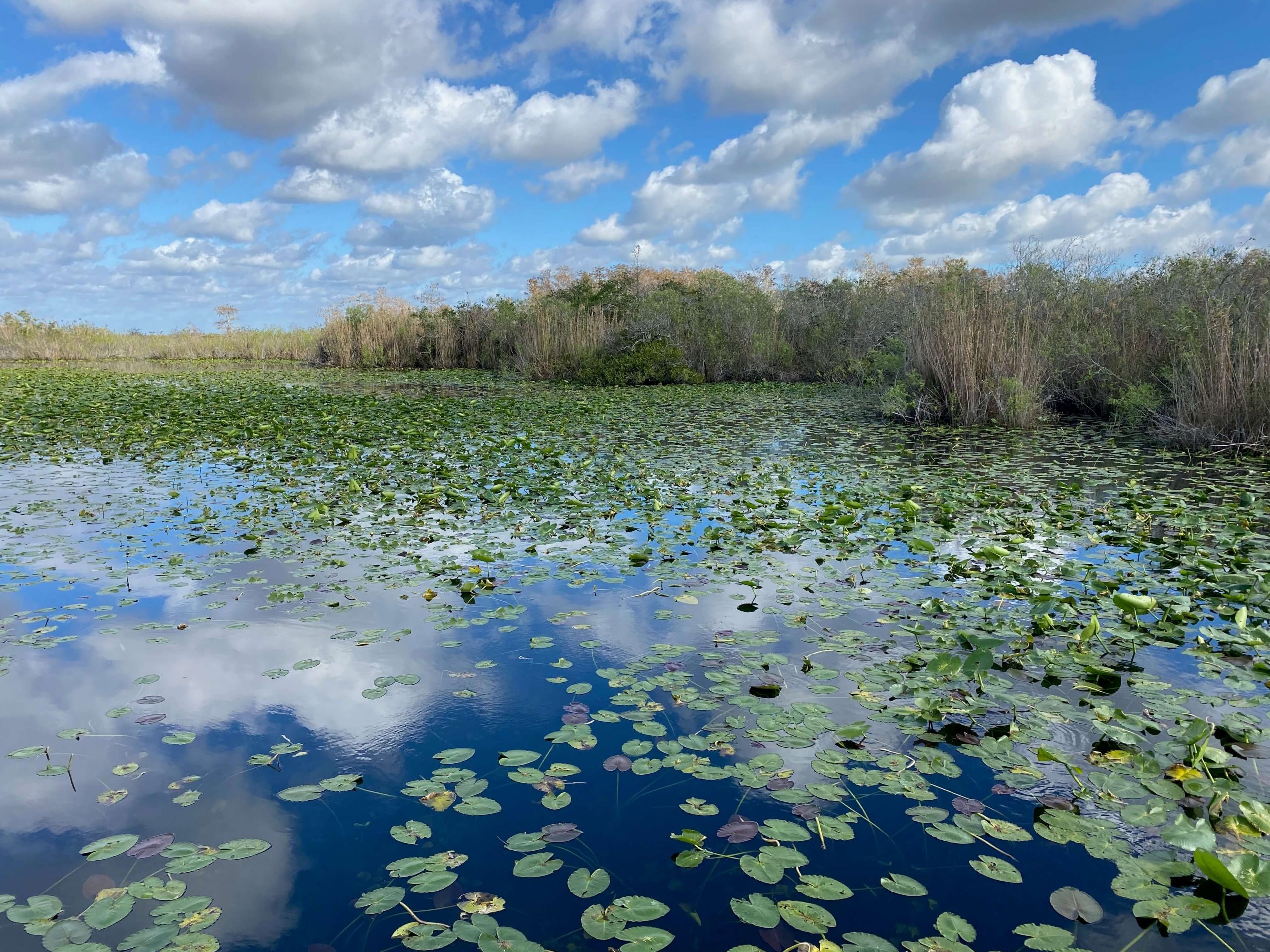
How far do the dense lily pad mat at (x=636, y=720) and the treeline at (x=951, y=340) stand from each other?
297cm

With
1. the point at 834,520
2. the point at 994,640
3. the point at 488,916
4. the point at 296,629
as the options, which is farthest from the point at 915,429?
the point at 488,916

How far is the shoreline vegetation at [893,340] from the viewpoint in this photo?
894 cm

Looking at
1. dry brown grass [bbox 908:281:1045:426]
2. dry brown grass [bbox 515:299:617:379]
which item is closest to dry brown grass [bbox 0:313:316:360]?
dry brown grass [bbox 515:299:617:379]

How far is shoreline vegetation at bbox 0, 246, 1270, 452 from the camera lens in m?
8.94

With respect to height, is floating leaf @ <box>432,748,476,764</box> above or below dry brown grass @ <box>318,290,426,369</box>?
below

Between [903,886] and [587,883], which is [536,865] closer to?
[587,883]

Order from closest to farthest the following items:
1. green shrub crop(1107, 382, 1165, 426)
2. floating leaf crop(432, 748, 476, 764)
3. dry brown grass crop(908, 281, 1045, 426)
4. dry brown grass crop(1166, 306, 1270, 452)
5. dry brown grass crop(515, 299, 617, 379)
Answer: floating leaf crop(432, 748, 476, 764)
dry brown grass crop(1166, 306, 1270, 452)
green shrub crop(1107, 382, 1165, 426)
dry brown grass crop(908, 281, 1045, 426)
dry brown grass crop(515, 299, 617, 379)

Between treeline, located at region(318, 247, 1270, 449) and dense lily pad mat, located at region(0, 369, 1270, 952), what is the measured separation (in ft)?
9.74

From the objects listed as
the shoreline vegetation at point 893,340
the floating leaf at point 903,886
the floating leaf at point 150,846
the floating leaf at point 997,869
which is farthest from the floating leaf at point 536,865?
the shoreline vegetation at point 893,340

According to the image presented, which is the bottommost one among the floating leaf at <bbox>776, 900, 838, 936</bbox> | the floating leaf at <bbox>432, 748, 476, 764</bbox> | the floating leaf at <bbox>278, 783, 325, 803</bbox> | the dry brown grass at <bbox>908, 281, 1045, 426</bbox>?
the floating leaf at <bbox>776, 900, 838, 936</bbox>

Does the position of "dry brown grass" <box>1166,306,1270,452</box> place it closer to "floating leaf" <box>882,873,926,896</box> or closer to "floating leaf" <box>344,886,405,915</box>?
"floating leaf" <box>882,873,926,896</box>

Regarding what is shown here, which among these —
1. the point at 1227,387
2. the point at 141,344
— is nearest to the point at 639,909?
the point at 1227,387

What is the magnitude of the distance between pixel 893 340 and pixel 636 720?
1250 cm

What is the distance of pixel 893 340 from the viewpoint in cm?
1384
